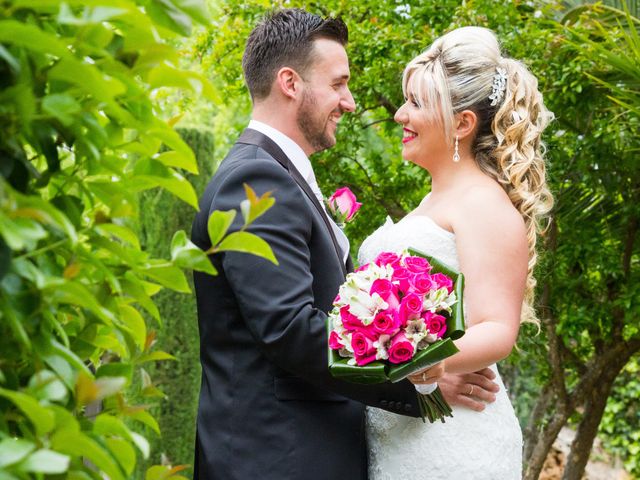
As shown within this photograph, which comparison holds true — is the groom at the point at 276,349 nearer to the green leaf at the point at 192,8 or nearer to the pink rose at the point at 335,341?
the pink rose at the point at 335,341

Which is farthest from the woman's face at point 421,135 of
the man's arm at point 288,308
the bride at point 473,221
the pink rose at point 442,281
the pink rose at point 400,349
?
the pink rose at point 400,349

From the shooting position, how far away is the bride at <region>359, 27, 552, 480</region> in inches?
108

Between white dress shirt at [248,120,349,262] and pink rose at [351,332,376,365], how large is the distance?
741mm

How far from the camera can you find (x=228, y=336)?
2.65 m

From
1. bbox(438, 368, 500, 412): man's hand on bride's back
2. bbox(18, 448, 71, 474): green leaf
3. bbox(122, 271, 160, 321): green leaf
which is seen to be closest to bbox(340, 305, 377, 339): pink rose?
bbox(438, 368, 500, 412): man's hand on bride's back

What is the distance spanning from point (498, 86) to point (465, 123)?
0.59 feet

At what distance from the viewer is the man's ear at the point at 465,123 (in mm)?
3117

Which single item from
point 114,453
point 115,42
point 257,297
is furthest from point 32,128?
point 257,297

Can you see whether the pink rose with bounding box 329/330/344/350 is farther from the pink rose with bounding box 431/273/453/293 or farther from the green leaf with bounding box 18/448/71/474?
the green leaf with bounding box 18/448/71/474

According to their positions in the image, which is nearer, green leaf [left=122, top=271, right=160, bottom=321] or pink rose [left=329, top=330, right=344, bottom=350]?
green leaf [left=122, top=271, right=160, bottom=321]

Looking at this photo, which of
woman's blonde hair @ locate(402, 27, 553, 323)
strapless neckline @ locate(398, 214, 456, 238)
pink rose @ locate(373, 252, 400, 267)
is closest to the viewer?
pink rose @ locate(373, 252, 400, 267)

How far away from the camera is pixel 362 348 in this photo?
7.34 feet

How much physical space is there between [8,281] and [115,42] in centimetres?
33

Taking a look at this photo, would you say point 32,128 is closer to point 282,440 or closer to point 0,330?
point 0,330
